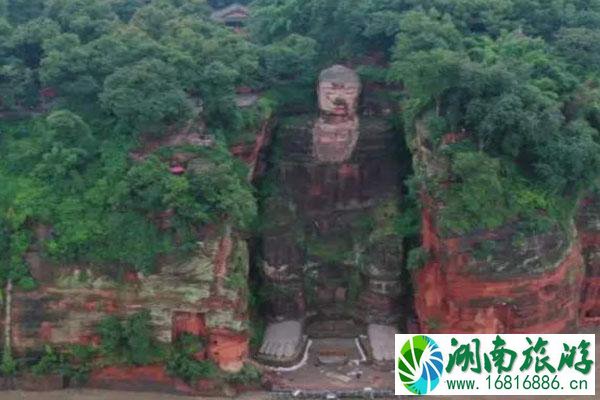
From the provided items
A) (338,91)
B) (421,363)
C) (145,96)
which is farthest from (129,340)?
(338,91)

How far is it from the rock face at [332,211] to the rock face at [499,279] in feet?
13.4

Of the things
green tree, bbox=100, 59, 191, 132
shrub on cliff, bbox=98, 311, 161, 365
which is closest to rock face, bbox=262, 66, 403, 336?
green tree, bbox=100, 59, 191, 132

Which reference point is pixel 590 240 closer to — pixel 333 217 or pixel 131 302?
pixel 333 217

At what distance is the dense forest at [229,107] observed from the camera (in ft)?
82.4

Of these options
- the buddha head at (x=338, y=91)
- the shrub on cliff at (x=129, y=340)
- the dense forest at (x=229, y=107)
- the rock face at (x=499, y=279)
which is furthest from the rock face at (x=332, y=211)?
the shrub on cliff at (x=129, y=340)

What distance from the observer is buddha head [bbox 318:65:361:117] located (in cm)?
3031

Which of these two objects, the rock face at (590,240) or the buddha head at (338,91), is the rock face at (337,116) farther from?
the rock face at (590,240)

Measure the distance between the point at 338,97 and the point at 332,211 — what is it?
4.48 metres

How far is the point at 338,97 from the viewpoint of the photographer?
30.4m

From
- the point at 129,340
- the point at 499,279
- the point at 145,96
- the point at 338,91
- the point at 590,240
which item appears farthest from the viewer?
the point at 338,91

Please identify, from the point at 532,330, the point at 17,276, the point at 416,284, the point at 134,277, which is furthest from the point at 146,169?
the point at 532,330

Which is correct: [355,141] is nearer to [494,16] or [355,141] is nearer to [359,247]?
[359,247]

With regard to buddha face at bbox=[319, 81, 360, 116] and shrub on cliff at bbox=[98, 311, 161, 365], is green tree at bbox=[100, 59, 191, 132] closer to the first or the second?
buddha face at bbox=[319, 81, 360, 116]

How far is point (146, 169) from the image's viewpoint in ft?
82.2
